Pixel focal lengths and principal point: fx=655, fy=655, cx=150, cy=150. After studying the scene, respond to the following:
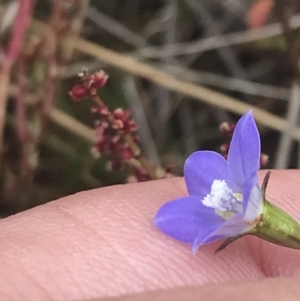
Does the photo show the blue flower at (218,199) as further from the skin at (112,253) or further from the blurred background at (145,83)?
the blurred background at (145,83)

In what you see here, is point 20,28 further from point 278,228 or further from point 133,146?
point 278,228

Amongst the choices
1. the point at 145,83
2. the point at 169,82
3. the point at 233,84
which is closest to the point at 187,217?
the point at 169,82

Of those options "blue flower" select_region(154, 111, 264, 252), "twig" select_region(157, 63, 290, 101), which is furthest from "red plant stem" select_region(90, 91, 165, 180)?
"twig" select_region(157, 63, 290, 101)

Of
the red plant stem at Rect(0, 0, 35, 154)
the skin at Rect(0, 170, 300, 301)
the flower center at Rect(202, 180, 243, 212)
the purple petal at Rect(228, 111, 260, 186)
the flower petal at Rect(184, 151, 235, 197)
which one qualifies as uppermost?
the red plant stem at Rect(0, 0, 35, 154)

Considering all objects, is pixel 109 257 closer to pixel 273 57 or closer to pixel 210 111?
pixel 210 111

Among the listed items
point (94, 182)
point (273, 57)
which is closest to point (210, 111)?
point (273, 57)

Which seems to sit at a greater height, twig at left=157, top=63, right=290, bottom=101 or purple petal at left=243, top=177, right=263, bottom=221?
twig at left=157, top=63, right=290, bottom=101

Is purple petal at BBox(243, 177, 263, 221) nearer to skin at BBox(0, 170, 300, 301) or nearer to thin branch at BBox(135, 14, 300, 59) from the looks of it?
skin at BBox(0, 170, 300, 301)
